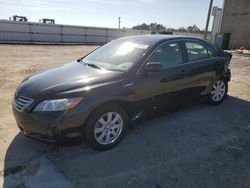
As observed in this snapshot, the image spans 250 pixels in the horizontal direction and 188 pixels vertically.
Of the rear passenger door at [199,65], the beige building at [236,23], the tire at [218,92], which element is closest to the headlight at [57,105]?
the rear passenger door at [199,65]

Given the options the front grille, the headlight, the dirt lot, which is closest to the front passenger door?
the dirt lot

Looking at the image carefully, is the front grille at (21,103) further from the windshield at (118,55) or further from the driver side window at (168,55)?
the driver side window at (168,55)

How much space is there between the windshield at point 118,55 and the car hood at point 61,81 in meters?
0.25

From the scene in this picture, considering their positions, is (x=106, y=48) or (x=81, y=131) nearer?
(x=81, y=131)

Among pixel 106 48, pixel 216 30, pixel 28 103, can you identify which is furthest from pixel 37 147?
pixel 216 30

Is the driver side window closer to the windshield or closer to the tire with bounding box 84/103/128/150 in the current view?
the windshield

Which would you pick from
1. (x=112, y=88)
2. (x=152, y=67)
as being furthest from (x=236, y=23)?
(x=112, y=88)

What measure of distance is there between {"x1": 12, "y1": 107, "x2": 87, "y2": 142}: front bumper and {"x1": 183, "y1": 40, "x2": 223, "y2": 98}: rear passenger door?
2444 millimetres

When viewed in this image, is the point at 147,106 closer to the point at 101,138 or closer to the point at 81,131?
the point at 101,138

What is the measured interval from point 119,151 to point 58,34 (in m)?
26.4

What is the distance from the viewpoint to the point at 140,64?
12.6 ft

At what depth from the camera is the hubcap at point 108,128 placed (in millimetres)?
3455

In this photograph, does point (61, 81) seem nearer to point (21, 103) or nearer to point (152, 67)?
point (21, 103)

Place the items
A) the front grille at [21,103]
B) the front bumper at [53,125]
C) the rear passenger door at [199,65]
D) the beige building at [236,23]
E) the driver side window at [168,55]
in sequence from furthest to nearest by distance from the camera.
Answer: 1. the beige building at [236,23]
2. the rear passenger door at [199,65]
3. the driver side window at [168,55]
4. the front grille at [21,103]
5. the front bumper at [53,125]
